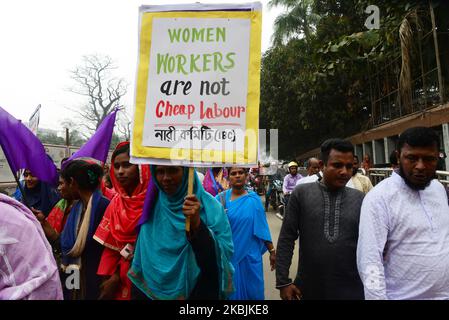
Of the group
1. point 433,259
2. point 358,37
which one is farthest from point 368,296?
point 358,37

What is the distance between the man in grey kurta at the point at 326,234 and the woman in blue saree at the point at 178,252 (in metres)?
0.45

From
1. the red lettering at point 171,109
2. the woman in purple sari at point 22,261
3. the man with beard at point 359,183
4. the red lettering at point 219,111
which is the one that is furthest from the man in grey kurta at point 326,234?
the man with beard at point 359,183

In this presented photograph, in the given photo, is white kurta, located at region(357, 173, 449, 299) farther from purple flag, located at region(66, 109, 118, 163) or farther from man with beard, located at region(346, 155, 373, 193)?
man with beard, located at region(346, 155, 373, 193)

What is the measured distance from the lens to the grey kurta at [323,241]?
232cm

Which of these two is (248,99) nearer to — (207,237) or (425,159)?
(207,237)

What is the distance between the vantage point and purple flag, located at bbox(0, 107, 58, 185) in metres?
2.63

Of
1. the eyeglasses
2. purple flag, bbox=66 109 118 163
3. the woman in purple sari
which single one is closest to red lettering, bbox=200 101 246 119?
the eyeglasses

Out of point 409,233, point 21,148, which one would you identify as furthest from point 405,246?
point 21,148

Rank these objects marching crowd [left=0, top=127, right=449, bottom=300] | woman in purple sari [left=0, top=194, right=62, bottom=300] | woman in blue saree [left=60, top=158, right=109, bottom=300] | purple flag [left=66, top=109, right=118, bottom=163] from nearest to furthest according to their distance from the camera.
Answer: woman in purple sari [left=0, top=194, right=62, bottom=300], marching crowd [left=0, top=127, right=449, bottom=300], woman in blue saree [left=60, top=158, right=109, bottom=300], purple flag [left=66, top=109, right=118, bottom=163]

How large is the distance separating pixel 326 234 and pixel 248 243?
123cm

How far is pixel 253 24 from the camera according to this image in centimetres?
217

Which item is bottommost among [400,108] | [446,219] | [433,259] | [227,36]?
[433,259]
